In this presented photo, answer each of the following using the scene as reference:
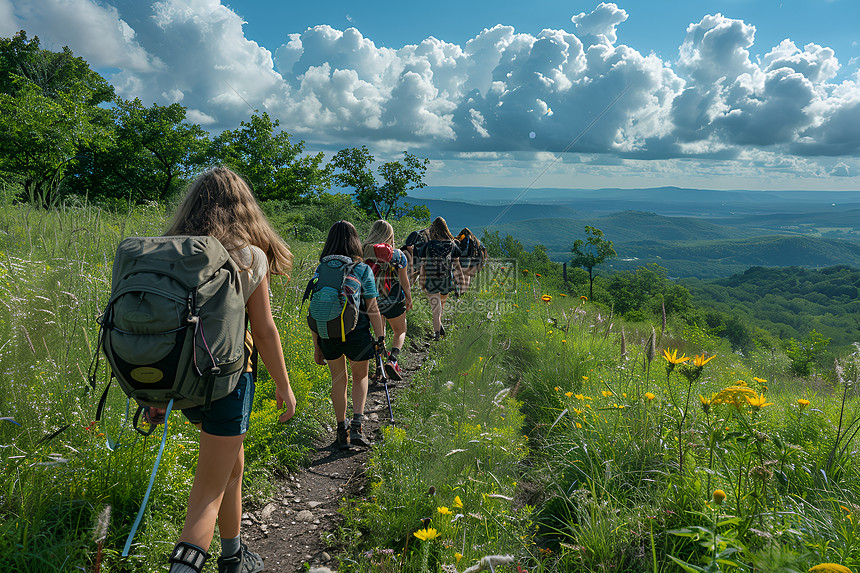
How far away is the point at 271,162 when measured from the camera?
4253 centimetres

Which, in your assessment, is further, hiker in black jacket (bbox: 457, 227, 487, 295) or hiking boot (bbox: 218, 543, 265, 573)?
hiker in black jacket (bbox: 457, 227, 487, 295)

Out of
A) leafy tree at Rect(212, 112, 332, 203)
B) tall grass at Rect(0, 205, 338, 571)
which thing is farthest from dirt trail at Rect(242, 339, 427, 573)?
leafy tree at Rect(212, 112, 332, 203)

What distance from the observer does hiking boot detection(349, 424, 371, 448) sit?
14.3 feet

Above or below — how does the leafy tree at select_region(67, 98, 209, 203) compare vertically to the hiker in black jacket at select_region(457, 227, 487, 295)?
above

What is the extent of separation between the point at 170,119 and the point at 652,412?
53.2 metres

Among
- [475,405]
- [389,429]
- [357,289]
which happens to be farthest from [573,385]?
[357,289]

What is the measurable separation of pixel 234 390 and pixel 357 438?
2497mm

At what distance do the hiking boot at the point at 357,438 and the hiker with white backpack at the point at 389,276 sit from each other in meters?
0.83

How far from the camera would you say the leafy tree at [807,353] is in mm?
12383

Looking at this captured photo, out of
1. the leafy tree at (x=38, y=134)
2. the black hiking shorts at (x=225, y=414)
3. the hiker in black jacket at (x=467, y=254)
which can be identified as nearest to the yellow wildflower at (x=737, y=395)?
the black hiking shorts at (x=225, y=414)

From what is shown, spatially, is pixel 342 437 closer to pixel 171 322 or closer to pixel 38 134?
pixel 171 322

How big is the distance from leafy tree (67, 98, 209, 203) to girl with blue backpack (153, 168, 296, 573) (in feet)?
146

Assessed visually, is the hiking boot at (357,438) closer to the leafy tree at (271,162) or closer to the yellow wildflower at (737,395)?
the yellow wildflower at (737,395)

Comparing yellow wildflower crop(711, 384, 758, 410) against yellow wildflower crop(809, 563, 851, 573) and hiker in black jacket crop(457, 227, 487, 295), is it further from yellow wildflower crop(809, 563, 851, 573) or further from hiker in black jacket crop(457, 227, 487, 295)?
hiker in black jacket crop(457, 227, 487, 295)
